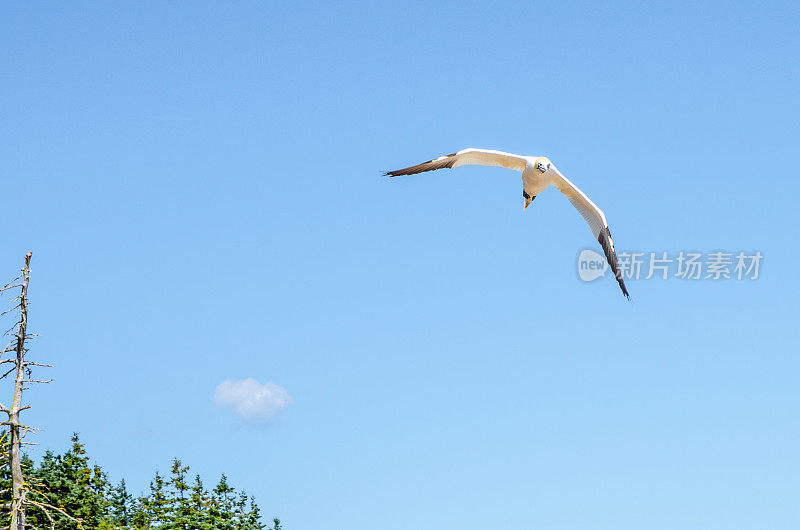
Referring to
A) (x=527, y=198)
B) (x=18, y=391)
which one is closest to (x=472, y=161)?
(x=527, y=198)

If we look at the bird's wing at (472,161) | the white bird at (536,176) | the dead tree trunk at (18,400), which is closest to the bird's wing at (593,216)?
the white bird at (536,176)

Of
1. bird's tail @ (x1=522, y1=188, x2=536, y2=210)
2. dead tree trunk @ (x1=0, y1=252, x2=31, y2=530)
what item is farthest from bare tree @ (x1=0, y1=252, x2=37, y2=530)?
bird's tail @ (x1=522, y1=188, x2=536, y2=210)

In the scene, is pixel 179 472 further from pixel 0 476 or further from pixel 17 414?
pixel 17 414

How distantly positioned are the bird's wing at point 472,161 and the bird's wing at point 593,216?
1160mm

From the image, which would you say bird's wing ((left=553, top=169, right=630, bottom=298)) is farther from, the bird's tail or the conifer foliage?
the conifer foliage

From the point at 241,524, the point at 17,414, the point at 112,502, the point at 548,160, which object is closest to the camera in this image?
the point at 17,414

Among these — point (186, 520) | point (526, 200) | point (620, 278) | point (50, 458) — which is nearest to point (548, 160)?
point (526, 200)

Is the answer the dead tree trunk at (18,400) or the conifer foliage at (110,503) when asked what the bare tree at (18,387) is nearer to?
the dead tree trunk at (18,400)

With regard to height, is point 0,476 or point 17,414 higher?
point 0,476

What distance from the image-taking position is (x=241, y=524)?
4941 cm

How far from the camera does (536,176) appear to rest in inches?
972

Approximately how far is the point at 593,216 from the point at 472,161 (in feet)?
11.6

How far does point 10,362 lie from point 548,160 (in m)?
13.1

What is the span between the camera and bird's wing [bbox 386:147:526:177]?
25.1m
